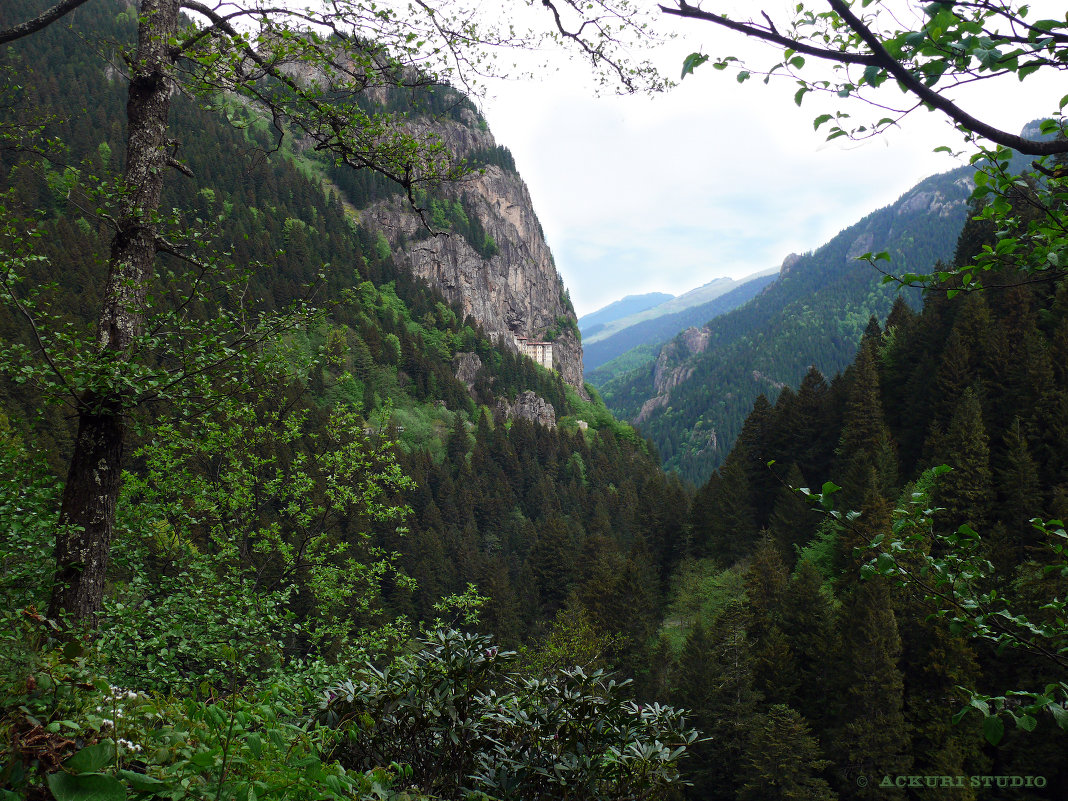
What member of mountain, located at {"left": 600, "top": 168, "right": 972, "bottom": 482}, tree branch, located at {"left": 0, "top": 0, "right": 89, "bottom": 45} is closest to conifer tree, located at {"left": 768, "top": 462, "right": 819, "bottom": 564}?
tree branch, located at {"left": 0, "top": 0, "right": 89, "bottom": 45}

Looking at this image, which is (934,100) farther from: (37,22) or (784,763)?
(784,763)

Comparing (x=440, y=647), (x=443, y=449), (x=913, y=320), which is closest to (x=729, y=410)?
(x=443, y=449)

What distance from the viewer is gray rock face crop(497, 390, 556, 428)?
94062 millimetres

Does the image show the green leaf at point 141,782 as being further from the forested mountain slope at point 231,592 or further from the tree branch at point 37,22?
the tree branch at point 37,22

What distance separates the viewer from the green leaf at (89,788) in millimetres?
1606

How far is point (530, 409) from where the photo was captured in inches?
3844

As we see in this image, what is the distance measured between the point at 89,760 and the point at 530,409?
9601 centimetres

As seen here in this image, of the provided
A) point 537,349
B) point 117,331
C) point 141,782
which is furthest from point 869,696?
point 537,349

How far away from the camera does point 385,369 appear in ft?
255

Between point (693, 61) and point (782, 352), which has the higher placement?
point (693, 61)

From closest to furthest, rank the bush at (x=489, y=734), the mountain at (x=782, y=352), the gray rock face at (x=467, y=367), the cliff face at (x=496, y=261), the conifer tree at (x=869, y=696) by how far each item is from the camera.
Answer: the bush at (x=489, y=734), the conifer tree at (x=869, y=696), the gray rock face at (x=467, y=367), the cliff face at (x=496, y=261), the mountain at (x=782, y=352)

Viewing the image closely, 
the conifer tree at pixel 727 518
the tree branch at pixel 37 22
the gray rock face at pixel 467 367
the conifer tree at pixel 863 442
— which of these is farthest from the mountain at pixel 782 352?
the tree branch at pixel 37 22

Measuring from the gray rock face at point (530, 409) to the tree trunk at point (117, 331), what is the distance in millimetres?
87889

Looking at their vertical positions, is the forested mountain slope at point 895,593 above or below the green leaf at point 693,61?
below
